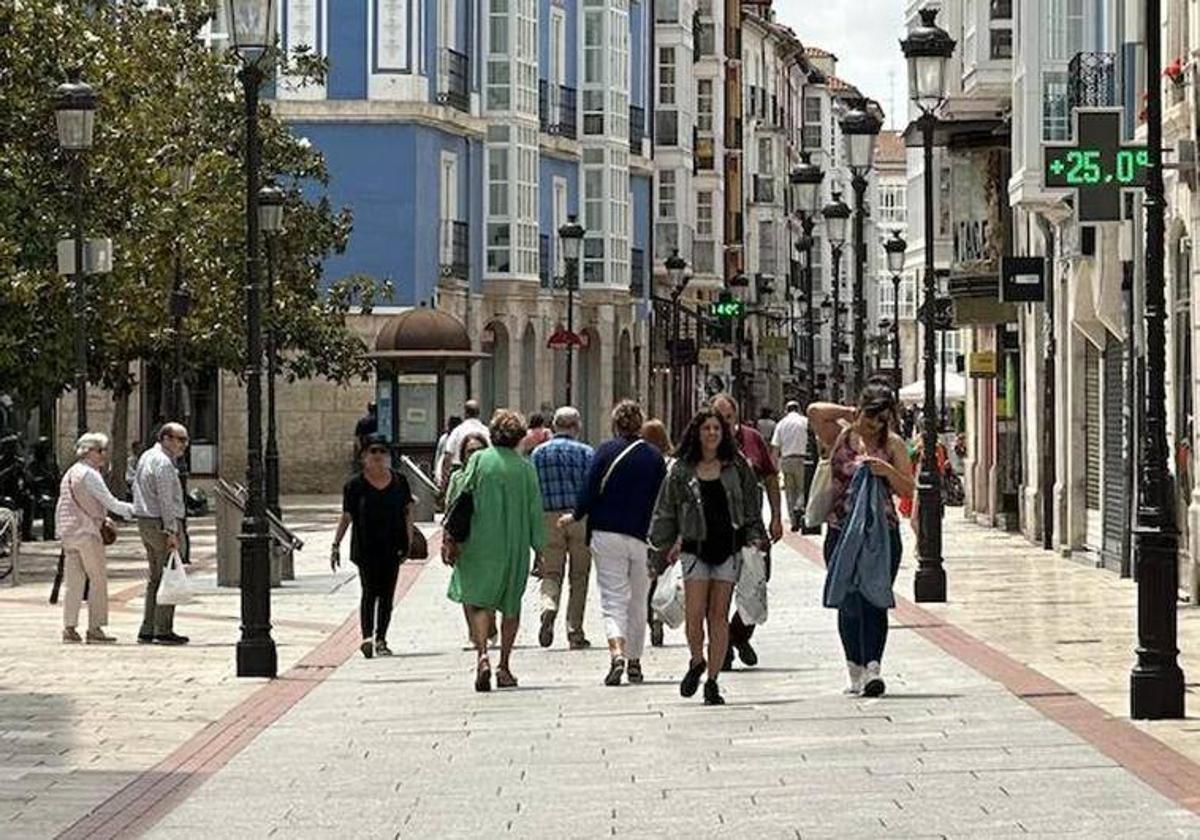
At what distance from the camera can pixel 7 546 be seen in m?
34.5

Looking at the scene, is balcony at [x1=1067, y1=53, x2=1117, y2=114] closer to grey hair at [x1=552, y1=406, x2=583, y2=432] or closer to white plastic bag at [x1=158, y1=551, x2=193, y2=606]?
grey hair at [x1=552, y1=406, x2=583, y2=432]

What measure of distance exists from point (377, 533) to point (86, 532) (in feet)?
7.84

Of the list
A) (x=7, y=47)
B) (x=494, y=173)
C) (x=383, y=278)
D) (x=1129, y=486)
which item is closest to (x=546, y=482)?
(x=1129, y=486)

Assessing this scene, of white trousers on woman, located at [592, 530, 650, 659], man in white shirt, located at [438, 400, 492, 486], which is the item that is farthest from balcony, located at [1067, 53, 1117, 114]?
white trousers on woman, located at [592, 530, 650, 659]

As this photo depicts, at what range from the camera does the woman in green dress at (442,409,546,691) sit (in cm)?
2075

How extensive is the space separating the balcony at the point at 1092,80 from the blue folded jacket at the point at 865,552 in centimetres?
1529

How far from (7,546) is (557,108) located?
1710 inches

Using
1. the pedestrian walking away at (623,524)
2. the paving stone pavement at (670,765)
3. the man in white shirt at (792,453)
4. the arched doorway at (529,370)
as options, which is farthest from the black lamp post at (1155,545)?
the arched doorway at (529,370)

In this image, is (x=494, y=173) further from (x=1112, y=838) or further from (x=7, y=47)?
(x=1112, y=838)

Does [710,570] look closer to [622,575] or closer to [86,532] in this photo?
[622,575]

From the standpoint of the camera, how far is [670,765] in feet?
50.8

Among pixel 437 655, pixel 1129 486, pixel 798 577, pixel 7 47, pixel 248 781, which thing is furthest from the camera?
pixel 7 47

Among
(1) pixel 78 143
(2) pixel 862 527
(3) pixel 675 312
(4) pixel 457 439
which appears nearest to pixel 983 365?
(4) pixel 457 439

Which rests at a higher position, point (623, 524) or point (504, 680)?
point (623, 524)
